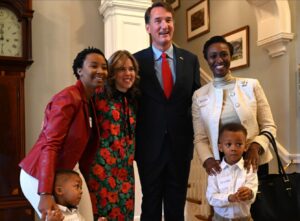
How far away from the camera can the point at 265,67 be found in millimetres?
4348

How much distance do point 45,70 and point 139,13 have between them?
3.14 feet

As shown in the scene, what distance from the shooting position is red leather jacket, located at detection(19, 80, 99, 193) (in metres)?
1.58

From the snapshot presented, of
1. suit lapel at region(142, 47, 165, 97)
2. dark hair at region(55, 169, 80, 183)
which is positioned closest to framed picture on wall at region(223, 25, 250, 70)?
suit lapel at region(142, 47, 165, 97)

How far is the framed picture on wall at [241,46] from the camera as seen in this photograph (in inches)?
184

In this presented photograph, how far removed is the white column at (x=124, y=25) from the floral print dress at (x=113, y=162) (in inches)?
51.4

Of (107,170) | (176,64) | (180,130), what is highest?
(176,64)

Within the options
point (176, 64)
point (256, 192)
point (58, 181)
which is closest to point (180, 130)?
point (176, 64)

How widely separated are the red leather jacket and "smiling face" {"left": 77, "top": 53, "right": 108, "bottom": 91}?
0.05 metres

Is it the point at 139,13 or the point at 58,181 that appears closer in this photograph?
the point at 58,181

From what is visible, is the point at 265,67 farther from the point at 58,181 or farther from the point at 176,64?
the point at 58,181

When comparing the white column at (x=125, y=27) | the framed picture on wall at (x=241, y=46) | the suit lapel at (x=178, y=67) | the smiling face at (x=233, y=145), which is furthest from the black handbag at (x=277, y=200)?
the framed picture on wall at (x=241, y=46)

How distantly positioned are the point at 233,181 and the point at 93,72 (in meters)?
0.88

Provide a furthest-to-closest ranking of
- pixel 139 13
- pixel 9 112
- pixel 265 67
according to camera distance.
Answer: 1. pixel 265 67
2. pixel 139 13
3. pixel 9 112

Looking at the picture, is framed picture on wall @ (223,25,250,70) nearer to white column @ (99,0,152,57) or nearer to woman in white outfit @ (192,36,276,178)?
white column @ (99,0,152,57)
